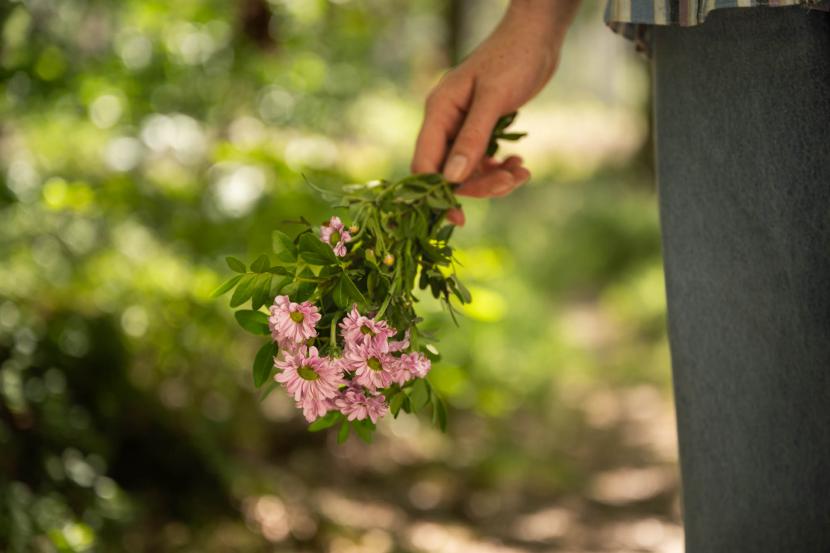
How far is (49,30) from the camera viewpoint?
264 centimetres

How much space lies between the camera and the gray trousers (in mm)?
1109

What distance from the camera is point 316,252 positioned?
1.12 meters

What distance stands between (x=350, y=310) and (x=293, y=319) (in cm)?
8

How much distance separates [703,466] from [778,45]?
588 millimetres

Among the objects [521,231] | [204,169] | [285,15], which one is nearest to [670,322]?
[204,169]

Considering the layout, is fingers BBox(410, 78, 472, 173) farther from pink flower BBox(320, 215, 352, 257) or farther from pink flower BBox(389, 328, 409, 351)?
pink flower BBox(389, 328, 409, 351)

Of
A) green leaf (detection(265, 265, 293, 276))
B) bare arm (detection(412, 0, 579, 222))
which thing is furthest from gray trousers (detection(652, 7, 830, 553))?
green leaf (detection(265, 265, 293, 276))

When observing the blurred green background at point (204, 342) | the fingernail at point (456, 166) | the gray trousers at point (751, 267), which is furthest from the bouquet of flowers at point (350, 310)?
the blurred green background at point (204, 342)

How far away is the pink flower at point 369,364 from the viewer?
3.47 feet

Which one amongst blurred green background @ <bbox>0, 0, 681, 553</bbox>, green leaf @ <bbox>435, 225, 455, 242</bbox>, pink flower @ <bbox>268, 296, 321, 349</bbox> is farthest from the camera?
→ blurred green background @ <bbox>0, 0, 681, 553</bbox>

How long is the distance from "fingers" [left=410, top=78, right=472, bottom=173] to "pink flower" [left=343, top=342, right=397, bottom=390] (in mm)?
479

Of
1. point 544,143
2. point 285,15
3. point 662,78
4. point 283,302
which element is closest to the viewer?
point 283,302

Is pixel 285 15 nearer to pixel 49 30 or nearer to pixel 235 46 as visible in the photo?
pixel 235 46

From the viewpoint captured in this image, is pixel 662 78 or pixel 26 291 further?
pixel 26 291
